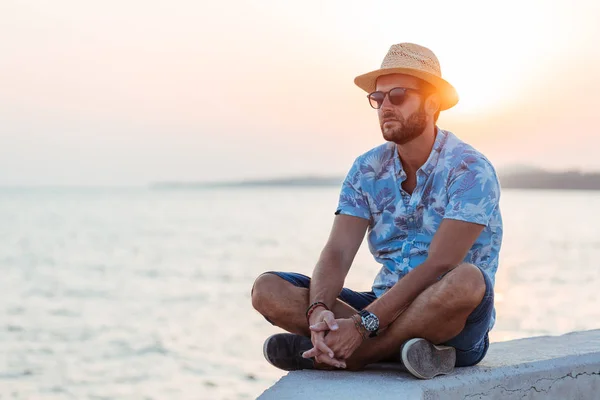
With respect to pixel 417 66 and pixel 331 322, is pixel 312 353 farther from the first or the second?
pixel 417 66

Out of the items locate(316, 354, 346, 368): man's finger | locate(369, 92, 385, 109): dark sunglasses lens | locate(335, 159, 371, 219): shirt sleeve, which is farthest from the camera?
locate(335, 159, 371, 219): shirt sleeve

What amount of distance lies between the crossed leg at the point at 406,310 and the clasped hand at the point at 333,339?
0.16m

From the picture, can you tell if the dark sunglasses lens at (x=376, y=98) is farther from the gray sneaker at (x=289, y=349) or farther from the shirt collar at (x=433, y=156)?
the gray sneaker at (x=289, y=349)

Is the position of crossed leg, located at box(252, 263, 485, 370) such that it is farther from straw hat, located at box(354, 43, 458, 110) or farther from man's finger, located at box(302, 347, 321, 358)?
straw hat, located at box(354, 43, 458, 110)

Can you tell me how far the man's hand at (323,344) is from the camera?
4023 millimetres

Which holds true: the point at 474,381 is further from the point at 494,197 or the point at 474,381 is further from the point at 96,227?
the point at 96,227

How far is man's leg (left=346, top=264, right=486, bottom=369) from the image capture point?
12.7 ft

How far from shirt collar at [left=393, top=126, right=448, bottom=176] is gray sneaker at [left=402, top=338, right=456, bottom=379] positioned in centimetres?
86

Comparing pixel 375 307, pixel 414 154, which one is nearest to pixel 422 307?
pixel 375 307

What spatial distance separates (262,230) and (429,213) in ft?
Result: 125

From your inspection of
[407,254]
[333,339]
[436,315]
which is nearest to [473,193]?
[407,254]

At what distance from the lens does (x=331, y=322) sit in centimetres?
403

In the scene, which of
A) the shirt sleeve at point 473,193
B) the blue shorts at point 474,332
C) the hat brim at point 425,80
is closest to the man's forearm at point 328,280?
the blue shorts at point 474,332

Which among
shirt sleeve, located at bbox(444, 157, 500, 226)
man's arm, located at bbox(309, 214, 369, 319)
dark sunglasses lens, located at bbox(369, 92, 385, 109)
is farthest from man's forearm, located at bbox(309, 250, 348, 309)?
dark sunglasses lens, located at bbox(369, 92, 385, 109)
